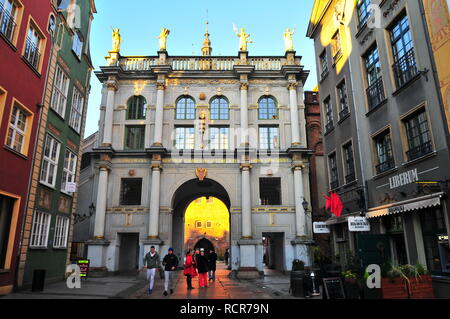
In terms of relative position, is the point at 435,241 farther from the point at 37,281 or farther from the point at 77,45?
the point at 77,45

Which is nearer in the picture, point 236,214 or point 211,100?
point 236,214

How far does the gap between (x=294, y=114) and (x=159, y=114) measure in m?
10.3

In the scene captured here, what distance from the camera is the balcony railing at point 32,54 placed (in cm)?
1382

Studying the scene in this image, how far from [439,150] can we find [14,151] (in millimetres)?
14795

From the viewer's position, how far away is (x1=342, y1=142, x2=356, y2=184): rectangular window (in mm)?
16734

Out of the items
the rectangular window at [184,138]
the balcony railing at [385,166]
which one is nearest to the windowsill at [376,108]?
the balcony railing at [385,166]

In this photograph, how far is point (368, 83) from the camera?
15.7 m

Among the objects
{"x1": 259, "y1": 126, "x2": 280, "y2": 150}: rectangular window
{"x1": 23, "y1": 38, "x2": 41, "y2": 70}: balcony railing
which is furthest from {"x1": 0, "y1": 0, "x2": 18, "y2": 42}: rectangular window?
{"x1": 259, "y1": 126, "x2": 280, "y2": 150}: rectangular window

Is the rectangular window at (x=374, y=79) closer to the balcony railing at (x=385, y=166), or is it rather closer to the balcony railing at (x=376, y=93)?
the balcony railing at (x=376, y=93)

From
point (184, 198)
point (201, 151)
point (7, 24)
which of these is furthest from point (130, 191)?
point (7, 24)

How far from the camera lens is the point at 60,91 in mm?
17266

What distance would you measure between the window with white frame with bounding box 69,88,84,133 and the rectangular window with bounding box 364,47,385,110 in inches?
604

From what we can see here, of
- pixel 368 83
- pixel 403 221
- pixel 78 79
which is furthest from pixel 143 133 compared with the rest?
pixel 403 221
